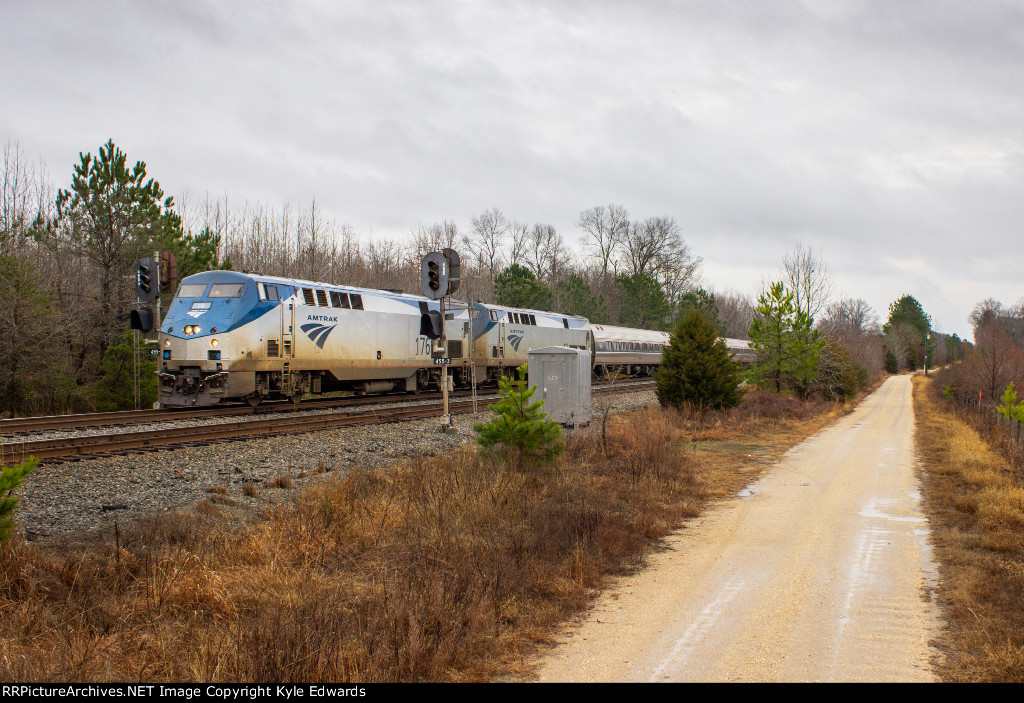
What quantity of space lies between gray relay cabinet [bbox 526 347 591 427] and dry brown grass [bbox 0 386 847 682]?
226 inches

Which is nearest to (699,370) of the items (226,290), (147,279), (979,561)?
(226,290)

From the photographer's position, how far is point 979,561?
718 centimetres

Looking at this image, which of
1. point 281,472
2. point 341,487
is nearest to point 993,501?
point 341,487

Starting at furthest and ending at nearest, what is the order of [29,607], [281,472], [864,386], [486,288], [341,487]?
[486,288]
[864,386]
[281,472]
[341,487]
[29,607]

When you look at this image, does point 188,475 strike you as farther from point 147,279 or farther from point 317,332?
point 147,279

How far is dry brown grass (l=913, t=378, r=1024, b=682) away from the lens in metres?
4.82

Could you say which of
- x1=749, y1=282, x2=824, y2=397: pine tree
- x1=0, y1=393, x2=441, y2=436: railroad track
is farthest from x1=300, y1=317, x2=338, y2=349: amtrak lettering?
x1=749, y1=282, x2=824, y2=397: pine tree

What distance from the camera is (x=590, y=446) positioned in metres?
13.3

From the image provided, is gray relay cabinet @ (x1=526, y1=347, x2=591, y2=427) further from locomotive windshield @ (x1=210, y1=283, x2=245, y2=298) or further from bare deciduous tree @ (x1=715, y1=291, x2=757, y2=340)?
bare deciduous tree @ (x1=715, y1=291, x2=757, y2=340)

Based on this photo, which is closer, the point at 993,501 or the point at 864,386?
the point at 993,501

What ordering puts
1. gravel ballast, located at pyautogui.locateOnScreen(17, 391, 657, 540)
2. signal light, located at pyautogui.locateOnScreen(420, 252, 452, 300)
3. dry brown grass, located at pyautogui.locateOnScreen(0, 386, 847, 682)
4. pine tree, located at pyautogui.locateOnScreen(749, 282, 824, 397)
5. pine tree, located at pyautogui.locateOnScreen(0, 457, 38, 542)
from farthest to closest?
1. pine tree, located at pyautogui.locateOnScreen(749, 282, 824, 397)
2. signal light, located at pyautogui.locateOnScreen(420, 252, 452, 300)
3. gravel ballast, located at pyautogui.locateOnScreen(17, 391, 657, 540)
4. pine tree, located at pyautogui.locateOnScreen(0, 457, 38, 542)
5. dry brown grass, located at pyautogui.locateOnScreen(0, 386, 847, 682)

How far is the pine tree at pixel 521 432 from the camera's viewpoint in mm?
10492
